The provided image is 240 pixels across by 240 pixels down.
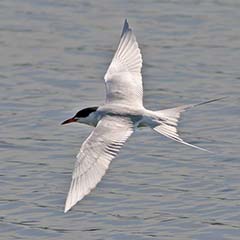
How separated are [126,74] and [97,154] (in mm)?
2429

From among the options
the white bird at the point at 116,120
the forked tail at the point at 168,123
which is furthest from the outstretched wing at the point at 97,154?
the forked tail at the point at 168,123

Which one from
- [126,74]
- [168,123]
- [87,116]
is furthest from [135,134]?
[168,123]

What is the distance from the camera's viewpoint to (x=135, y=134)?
43.2ft

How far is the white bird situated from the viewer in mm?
9148

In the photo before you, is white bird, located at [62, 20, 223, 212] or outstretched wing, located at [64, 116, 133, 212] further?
white bird, located at [62, 20, 223, 212]

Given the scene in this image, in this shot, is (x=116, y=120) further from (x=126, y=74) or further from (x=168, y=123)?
(x=126, y=74)

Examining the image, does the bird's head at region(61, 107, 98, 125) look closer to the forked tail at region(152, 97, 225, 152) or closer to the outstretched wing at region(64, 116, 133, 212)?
the outstretched wing at region(64, 116, 133, 212)

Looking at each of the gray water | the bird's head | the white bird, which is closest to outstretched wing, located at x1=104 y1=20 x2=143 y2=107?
the white bird

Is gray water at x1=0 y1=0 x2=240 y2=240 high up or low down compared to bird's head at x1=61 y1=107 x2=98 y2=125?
down

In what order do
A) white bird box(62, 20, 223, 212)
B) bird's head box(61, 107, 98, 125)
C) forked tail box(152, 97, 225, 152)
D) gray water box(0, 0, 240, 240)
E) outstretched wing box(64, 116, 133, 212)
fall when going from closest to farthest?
1. outstretched wing box(64, 116, 133, 212)
2. white bird box(62, 20, 223, 212)
3. forked tail box(152, 97, 225, 152)
4. bird's head box(61, 107, 98, 125)
5. gray water box(0, 0, 240, 240)

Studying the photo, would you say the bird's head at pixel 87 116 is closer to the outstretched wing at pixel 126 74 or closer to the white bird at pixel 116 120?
the white bird at pixel 116 120

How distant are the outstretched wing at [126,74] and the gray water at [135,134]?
0.91 m

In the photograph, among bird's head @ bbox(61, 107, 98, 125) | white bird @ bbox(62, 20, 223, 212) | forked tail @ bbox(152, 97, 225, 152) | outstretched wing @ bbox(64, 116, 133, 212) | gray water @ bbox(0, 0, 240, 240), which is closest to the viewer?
outstretched wing @ bbox(64, 116, 133, 212)

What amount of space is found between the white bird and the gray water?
0.92 m
